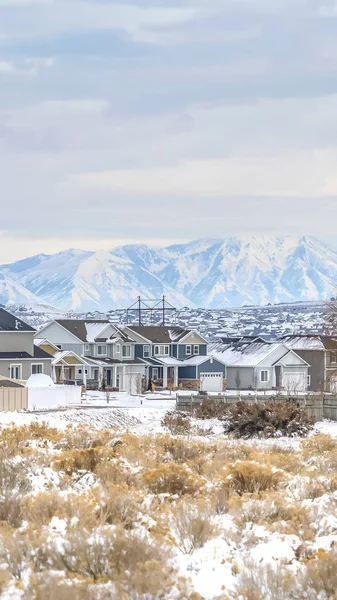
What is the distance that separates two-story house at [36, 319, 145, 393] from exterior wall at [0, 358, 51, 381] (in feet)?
53.6

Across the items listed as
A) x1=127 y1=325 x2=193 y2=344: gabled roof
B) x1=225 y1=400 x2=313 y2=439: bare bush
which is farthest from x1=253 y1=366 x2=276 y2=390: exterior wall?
x1=225 y1=400 x2=313 y2=439: bare bush

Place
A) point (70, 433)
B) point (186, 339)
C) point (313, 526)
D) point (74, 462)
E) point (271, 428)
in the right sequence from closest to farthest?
point (313, 526) → point (74, 462) → point (70, 433) → point (271, 428) → point (186, 339)

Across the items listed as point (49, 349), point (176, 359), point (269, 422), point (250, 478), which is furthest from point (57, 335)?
point (250, 478)

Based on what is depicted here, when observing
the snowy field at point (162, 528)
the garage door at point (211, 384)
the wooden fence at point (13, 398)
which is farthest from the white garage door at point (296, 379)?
the snowy field at point (162, 528)

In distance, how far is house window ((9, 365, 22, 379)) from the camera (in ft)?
211

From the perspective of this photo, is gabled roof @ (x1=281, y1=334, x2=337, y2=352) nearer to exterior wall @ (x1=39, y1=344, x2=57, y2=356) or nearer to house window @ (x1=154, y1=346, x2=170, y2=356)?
house window @ (x1=154, y1=346, x2=170, y2=356)

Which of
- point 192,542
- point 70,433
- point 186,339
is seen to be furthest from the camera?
point 186,339

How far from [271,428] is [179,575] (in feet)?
70.2

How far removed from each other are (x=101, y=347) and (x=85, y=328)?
2.93 meters

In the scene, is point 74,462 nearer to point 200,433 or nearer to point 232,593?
point 232,593

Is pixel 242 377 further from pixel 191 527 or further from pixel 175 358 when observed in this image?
pixel 191 527

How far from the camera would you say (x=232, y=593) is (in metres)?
9.00

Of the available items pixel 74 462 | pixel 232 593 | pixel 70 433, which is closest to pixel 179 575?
pixel 232 593

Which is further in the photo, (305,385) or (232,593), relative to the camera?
(305,385)
